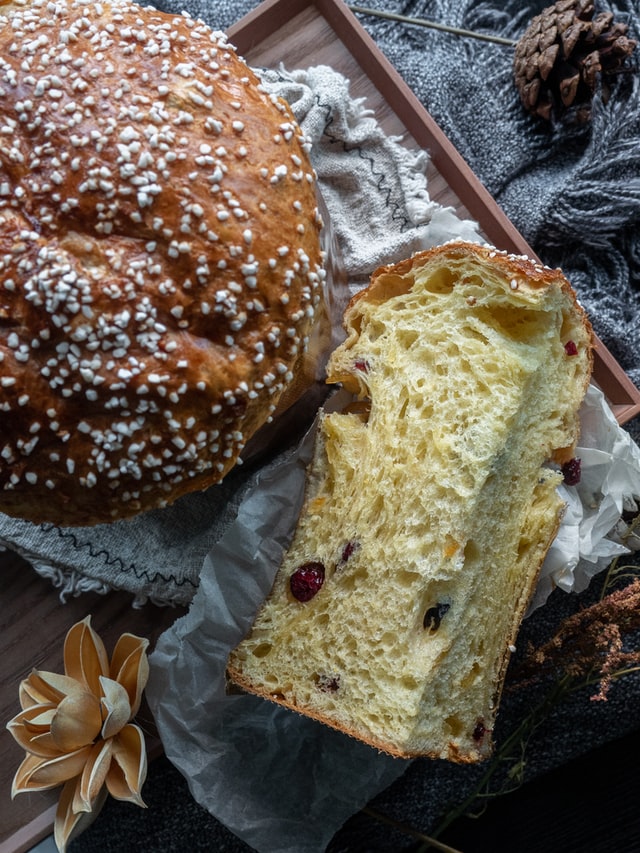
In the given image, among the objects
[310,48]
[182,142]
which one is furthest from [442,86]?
[182,142]

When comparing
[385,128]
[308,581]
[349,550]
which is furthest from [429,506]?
[385,128]

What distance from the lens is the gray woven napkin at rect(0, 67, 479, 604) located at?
200 centimetres

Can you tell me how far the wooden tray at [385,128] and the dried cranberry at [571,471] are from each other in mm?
213

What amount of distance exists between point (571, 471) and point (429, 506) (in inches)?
16.7

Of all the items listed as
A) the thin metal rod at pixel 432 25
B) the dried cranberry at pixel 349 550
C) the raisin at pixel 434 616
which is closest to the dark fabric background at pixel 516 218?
the thin metal rod at pixel 432 25

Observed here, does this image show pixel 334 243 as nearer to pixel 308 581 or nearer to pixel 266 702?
pixel 308 581

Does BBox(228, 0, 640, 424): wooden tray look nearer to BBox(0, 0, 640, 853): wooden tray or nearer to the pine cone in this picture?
BBox(0, 0, 640, 853): wooden tray

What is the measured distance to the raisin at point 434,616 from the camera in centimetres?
177

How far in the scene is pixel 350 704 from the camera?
5.90ft

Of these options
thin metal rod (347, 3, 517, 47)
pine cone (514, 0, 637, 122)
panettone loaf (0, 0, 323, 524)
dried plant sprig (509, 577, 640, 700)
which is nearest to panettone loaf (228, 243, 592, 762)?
dried plant sprig (509, 577, 640, 700)

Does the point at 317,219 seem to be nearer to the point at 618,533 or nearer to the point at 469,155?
the point at 469,155

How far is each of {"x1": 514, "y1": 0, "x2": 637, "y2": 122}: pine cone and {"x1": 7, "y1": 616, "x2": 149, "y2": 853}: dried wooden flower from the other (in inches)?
72.5

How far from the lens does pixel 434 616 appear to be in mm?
1771

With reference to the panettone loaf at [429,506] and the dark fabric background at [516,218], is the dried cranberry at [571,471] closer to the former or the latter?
the panettone loaf at [429,506]
